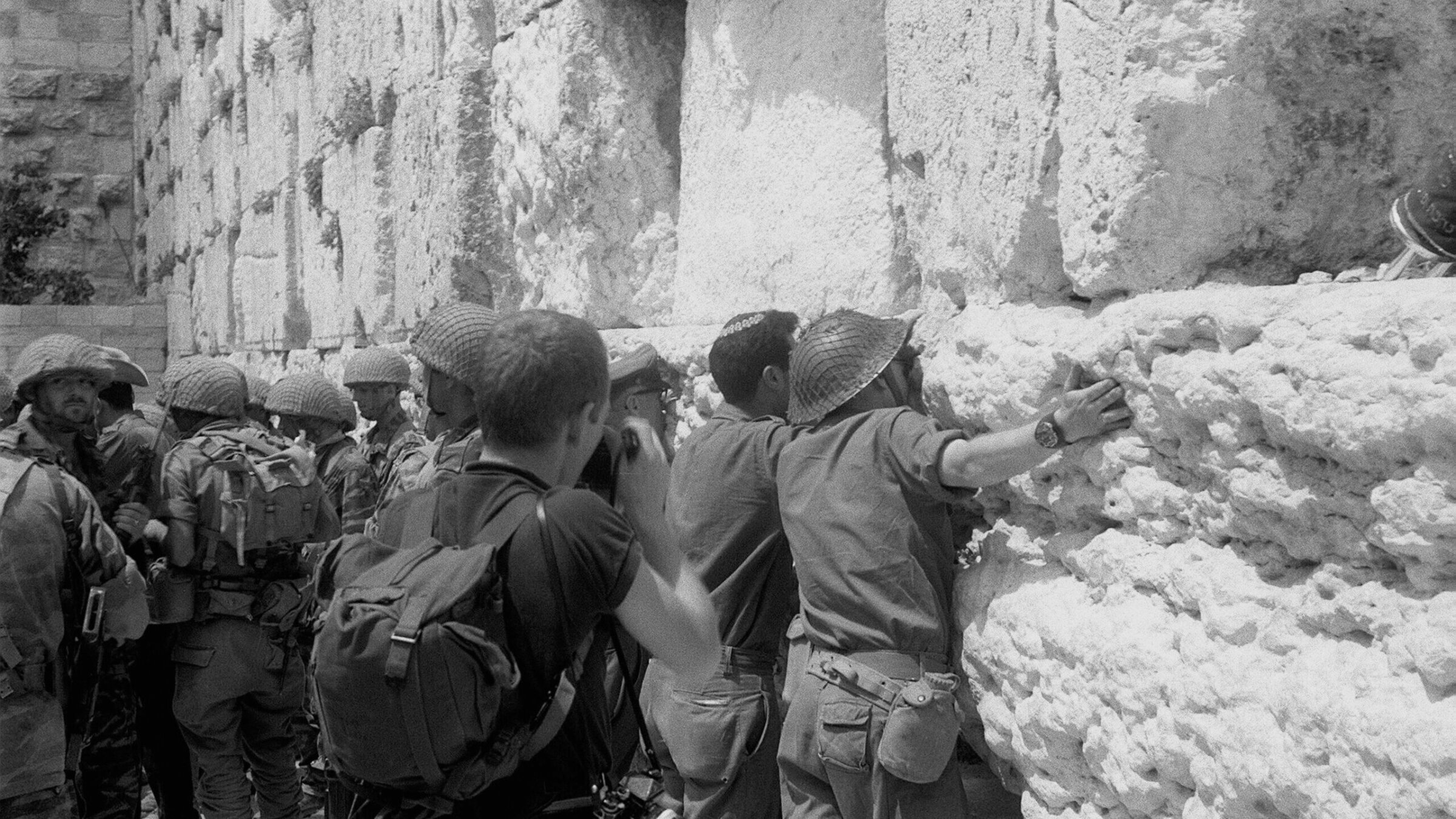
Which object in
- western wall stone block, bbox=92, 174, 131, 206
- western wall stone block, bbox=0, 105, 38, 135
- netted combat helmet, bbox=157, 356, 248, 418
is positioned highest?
western wall stone block, bbox=0, 105, 38, 135

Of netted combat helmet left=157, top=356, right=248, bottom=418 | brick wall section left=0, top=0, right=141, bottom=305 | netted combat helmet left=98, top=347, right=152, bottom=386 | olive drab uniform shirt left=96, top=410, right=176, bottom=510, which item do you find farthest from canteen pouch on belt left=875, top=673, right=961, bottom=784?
brick wall section left=0, top=0, right=141, bottom=305

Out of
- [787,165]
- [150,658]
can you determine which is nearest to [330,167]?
[150,658]

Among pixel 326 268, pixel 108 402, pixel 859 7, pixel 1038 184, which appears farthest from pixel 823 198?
pixel 326 268

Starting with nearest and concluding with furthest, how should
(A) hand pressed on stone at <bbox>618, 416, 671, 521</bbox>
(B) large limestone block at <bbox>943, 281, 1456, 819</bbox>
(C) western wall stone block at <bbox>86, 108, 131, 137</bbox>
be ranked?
(B) large limestone block at <bbox>943, 281, 1456, 819</bbox> → (A) hand pressed on stone at <bbox>618, 416, 671, 521</bbox> → (C) western wall stone block at <bbox>86, 108, 131, 137</bbox>

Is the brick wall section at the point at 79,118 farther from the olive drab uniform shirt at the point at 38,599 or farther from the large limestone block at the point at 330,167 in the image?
the olive drab uniform shirt at the point at 38,599

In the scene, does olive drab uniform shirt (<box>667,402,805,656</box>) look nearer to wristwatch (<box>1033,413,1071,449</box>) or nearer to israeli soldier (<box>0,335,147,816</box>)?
wristwatch (<box>1033,413,1071,449</box>)

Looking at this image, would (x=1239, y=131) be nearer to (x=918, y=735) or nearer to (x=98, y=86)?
(x=918, y=735)

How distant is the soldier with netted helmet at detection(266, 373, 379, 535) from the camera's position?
5789mm

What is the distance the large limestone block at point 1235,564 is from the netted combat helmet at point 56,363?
2892 millimetres

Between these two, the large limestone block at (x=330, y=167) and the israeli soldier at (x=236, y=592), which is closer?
the israeli soldier at (x=236, y=592)

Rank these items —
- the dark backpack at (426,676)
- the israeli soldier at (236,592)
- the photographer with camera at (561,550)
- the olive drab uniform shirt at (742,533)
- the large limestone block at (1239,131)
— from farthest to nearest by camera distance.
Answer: the israeli soldier at (236,592)
the olive drab uniform shirt at (742,533)
the large limestone block at (1239,131)
the photographer with camera at (561,550)
the dark backpack at (426,676)

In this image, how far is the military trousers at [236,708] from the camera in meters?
4.95

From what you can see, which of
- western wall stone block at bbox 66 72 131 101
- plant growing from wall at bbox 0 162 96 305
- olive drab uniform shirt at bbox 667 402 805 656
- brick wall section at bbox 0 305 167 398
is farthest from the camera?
western wall stone block at bbox 66 72 131 101

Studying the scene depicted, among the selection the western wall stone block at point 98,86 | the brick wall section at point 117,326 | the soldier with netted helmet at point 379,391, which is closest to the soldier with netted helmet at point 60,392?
the soldier with netted helmet at point 379,391
